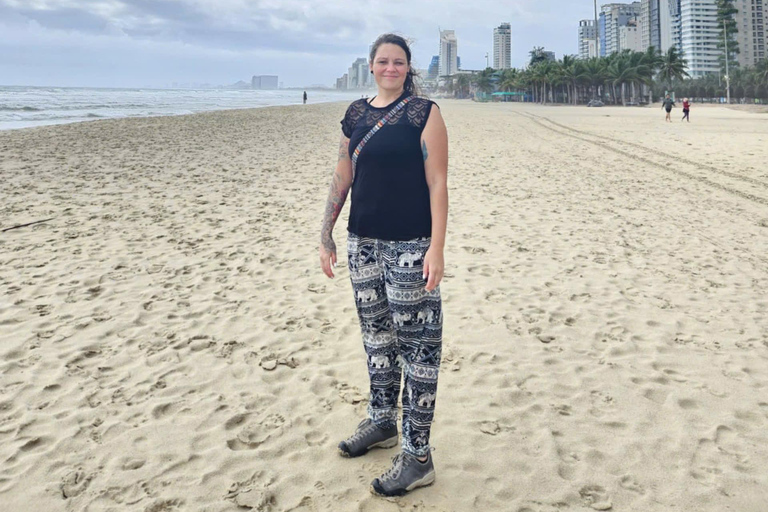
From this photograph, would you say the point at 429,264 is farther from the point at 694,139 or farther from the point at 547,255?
the point at 694,139

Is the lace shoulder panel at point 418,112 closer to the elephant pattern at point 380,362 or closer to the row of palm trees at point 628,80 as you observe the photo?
the elephant pattern at point 380,362

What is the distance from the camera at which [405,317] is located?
2484 millimetres

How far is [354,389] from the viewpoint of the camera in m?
3.70

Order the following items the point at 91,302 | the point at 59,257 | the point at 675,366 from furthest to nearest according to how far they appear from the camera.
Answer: the point at 59,257
the point at 91,302
the point at 675,366

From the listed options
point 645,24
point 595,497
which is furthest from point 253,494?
point 645,24

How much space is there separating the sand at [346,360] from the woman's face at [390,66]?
1.91 m

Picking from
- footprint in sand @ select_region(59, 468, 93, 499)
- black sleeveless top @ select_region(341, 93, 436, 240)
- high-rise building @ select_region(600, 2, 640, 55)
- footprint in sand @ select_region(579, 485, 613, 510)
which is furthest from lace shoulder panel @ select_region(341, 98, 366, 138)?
high-rise building @ select_region(600, 2, 640, 55)

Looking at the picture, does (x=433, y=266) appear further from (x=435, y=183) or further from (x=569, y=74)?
(x=569, y=74)

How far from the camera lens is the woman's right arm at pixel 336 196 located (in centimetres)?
262

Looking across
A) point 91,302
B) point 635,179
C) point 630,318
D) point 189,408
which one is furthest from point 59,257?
point 635,179

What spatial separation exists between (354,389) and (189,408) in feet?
3.44

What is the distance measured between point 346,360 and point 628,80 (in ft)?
288

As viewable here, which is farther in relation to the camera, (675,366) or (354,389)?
(675,366)

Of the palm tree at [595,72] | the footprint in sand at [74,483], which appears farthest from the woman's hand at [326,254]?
the palm tree at [595,72]
